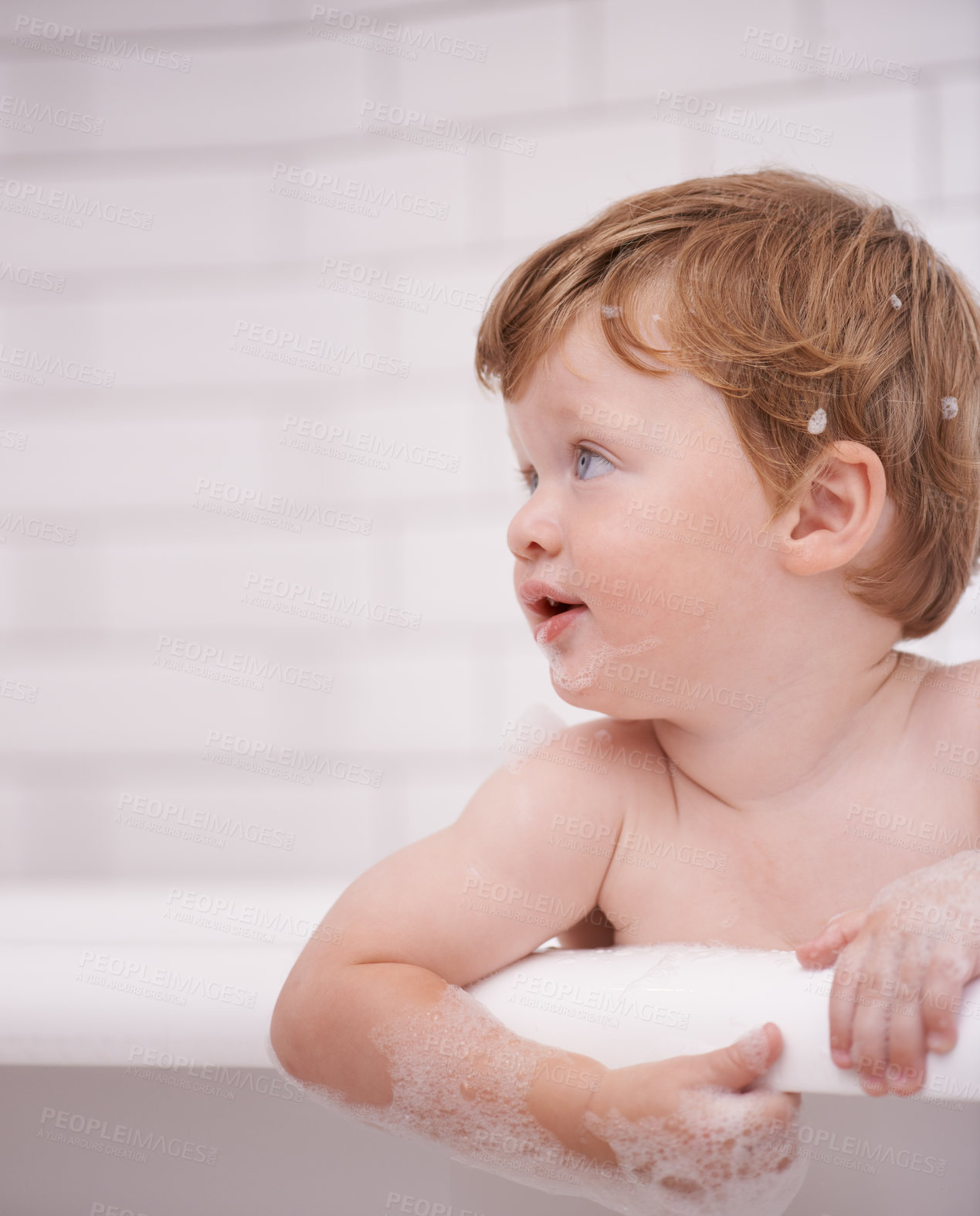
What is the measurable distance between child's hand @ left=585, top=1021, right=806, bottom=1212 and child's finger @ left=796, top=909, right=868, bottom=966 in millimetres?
54

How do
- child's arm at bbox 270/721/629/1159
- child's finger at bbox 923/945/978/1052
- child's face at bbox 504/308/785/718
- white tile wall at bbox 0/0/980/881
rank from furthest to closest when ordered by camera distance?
white tile wall at bbox 0/0/980/881 < child's face at bbox 504/308/785/718 < child's arm at bbox 270/721/629/1159 < child's finger at bbox 923/945/978/1052

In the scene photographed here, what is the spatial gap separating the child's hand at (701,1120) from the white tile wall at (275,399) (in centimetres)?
124

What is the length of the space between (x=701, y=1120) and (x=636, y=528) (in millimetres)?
425

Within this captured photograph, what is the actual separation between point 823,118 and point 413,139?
29.7 inches

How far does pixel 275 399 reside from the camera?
76.5 inches

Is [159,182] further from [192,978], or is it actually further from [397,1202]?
[397,1202]

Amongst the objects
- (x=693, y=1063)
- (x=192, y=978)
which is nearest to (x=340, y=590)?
(x=192, y=978)

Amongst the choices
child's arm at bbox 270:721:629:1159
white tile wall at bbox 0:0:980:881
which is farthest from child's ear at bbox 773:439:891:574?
white tile wall at bbox 0:0:980:881

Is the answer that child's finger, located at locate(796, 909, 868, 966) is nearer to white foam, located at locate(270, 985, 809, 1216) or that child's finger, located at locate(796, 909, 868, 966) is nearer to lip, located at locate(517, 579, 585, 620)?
white foam, located at locate(270, 985, 809, 1216)

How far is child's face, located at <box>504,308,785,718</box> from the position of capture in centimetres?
80

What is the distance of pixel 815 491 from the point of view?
851 millimetres

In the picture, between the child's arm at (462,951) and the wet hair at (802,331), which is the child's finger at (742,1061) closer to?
the child's arm at (462,951)

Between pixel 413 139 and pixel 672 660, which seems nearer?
pixel 672 660

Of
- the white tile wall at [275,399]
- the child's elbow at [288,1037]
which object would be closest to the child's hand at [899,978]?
the child's elbow at [288,1037]
